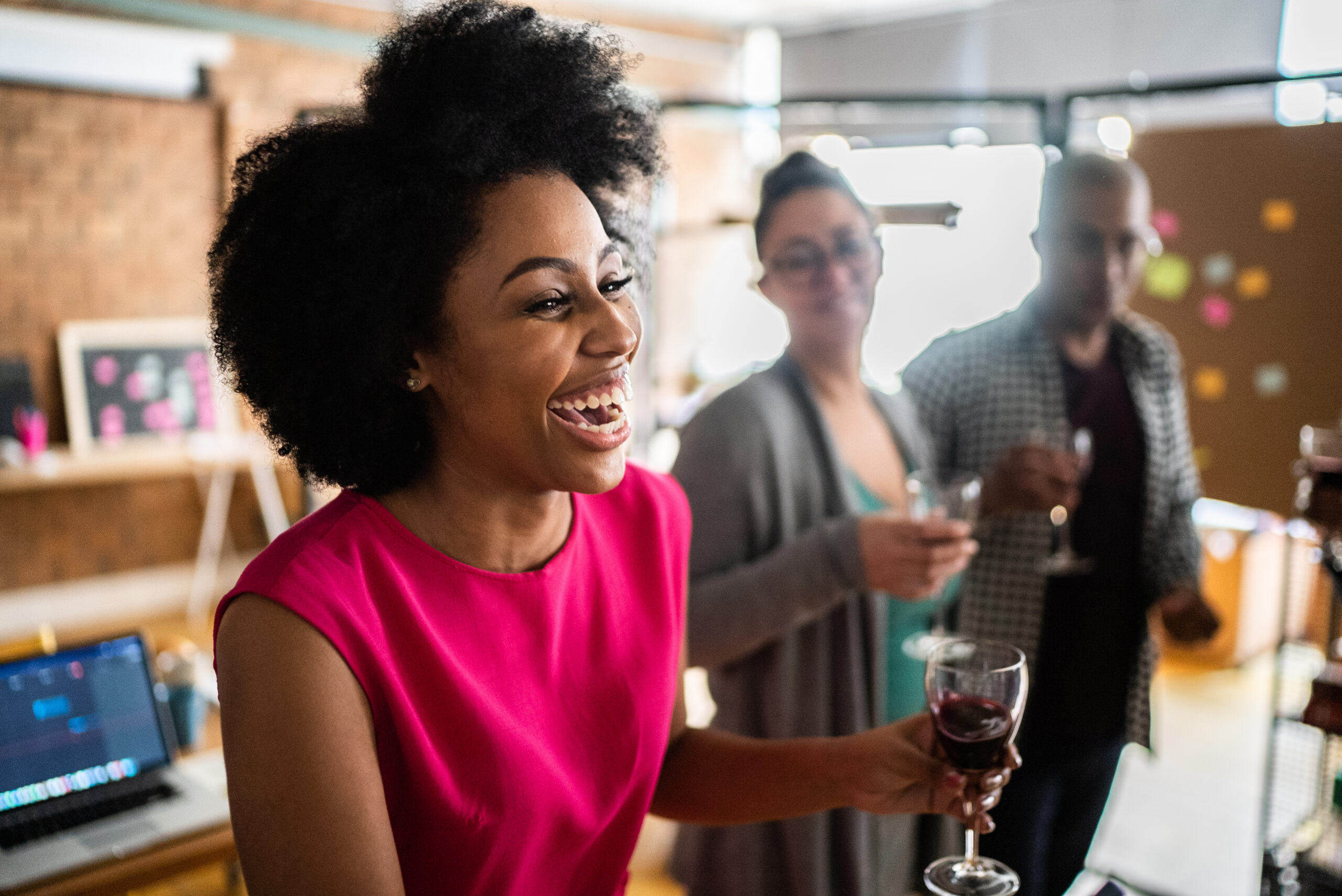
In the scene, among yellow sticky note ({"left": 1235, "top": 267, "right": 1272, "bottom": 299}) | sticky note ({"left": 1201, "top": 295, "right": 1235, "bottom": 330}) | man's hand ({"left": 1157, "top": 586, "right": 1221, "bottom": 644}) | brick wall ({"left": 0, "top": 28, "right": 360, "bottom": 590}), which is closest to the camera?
man's hand ({"left": 1157, "top": 586, "right": 1221, "bottom": 644})

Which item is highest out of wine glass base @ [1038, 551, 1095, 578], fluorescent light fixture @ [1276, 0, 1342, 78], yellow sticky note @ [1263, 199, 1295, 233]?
fluorescent light fixture @ [1276, 0, 1342, 78]

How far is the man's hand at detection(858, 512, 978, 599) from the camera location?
56.4 inches

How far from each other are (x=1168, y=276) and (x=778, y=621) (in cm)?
146

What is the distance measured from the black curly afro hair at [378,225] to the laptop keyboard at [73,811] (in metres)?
1.06

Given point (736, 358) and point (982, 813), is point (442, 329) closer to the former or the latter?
point (982, 813)

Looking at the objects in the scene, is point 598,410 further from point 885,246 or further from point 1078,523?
point 1078,523

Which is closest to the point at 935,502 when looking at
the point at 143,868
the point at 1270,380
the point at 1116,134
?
the point at 1270,380

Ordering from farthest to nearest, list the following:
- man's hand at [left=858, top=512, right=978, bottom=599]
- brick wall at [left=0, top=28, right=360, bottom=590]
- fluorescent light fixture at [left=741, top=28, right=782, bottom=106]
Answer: fluorescent light fixture at [left=741, top=28, right=782, bottom=106]
brick wall at [left=0, top=28, right=360, bottom=590]
man's hand at [left=858, top=512, right=978, bottom=599]

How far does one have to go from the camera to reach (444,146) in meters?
0.99

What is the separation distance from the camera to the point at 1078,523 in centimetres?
194

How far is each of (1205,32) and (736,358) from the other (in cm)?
357

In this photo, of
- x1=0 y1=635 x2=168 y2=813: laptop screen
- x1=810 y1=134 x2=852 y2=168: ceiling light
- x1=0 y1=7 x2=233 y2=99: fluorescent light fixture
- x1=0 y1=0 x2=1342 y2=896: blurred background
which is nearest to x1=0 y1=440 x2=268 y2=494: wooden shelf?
x1=0 y1=0 x2=1342 y2=896: blurred background

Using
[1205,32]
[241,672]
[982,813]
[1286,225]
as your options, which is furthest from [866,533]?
[1205,32]

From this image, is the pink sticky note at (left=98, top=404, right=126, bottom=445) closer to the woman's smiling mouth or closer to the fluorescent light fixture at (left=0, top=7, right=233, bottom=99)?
the fluorescent light fixture at (left=0, top=7, right=233, bottom=99)
